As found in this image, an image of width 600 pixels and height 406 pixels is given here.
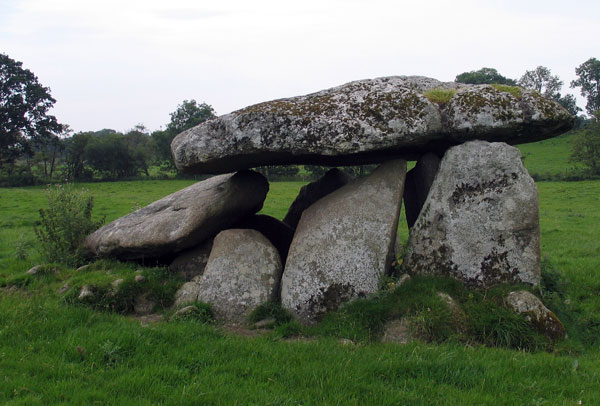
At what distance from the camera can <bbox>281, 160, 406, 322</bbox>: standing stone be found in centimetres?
805

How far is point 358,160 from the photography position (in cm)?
1024

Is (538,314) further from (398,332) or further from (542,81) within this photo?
(542,81)

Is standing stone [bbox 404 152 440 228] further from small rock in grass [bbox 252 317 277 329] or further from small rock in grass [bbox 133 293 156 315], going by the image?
small rock in grass [bbox 133 293 156 315]

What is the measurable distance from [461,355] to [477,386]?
0.76m

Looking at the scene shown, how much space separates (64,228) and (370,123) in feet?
23.8

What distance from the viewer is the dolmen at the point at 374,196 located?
8.07 meters

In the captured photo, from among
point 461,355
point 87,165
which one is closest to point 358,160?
point 461,355

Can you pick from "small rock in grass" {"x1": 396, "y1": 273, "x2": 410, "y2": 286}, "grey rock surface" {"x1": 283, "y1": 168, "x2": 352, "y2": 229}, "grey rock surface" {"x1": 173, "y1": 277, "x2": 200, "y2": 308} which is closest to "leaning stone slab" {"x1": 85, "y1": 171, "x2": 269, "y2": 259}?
"grey rock surface" {"x1": 173, "y1": 277, "x2": 200, "y2": 308}

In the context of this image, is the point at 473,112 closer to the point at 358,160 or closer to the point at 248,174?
the point at 358,160

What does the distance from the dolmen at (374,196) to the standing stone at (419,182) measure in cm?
47

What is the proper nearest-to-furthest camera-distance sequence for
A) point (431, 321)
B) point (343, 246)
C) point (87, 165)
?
point (431, 321) → point (343, 246) → point (87, 165)

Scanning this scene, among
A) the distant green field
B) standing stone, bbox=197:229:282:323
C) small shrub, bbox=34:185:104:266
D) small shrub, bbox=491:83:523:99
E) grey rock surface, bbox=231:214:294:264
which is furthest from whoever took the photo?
the distant green field

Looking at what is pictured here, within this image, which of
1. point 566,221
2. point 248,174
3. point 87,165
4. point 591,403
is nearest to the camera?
point 591,403

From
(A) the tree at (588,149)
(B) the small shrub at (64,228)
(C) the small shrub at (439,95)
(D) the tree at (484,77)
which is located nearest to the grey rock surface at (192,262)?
(B) the small shrub at (64,228)
